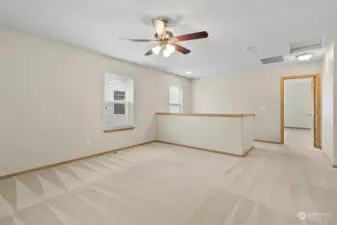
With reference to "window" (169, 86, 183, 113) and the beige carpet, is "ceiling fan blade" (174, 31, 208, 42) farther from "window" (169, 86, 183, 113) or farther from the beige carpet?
"window" (169, 86, 183, 113)

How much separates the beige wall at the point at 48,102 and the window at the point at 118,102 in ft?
0.66

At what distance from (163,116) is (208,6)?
11.7 ft

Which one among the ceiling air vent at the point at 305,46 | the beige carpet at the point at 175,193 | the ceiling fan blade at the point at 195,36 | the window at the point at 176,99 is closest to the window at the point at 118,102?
the beige carpet at the point at 175,193

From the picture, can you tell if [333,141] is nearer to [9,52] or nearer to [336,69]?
[336,69]

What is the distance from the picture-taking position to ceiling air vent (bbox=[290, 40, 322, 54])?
123 inches

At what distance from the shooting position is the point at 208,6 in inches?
78.8

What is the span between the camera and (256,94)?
5379mm

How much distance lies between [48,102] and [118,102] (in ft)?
5.21

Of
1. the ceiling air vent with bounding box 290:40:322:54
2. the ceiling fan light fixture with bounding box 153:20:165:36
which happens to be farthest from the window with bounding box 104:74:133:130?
the ceiling air vent with bounding box 290:40:322:54

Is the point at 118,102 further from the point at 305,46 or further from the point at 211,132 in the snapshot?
the point at 305,46

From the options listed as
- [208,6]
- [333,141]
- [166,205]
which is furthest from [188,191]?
[333,141]

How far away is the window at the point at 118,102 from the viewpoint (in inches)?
160

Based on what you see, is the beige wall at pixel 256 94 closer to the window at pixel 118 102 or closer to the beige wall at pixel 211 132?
the beige wall at pixel 211 132

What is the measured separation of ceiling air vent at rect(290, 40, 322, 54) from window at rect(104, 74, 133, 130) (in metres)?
3.93
